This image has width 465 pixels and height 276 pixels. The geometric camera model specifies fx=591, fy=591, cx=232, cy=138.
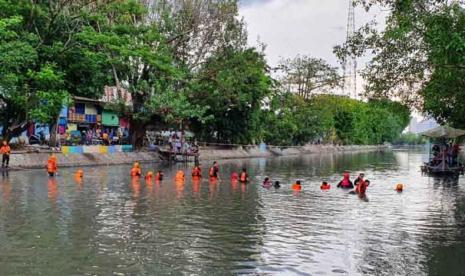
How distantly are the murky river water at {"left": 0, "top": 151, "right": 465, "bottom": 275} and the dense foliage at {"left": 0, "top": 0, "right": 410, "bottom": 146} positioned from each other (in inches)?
289

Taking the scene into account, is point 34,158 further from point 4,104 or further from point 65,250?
point 65,250

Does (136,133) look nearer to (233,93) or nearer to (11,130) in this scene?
(233,93)

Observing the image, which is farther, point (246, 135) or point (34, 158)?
point (246, 135)

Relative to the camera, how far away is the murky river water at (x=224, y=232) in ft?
37.7

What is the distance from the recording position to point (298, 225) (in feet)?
54.4

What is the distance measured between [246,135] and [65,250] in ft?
182

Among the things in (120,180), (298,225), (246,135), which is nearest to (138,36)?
(120,180)

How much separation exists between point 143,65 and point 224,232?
36052 millimetres

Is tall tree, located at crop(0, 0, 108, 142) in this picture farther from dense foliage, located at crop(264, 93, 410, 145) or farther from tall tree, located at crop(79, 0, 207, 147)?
dense foliage, located at crop(264, 93, 410, 145)

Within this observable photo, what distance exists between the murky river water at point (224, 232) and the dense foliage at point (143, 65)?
24.1ft

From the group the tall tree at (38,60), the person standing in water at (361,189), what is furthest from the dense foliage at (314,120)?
the tall tree at (38,60)

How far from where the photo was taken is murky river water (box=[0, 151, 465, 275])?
11.5m

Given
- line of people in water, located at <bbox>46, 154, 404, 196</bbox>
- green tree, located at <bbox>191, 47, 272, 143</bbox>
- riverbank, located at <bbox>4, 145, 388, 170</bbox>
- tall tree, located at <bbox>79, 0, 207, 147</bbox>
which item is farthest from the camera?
green tree, located at <bbox>191, 47, 272, 143</bbox>

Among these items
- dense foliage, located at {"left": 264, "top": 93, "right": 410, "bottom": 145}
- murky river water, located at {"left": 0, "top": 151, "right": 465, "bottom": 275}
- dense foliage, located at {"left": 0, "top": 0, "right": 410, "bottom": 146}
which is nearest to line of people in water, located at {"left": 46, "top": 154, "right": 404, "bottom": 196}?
murky river water, located at {"left": 0, "top": 151, "right": 465, "bottom": 275}
